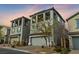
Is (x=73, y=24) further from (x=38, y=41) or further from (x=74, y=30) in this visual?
(x=38, y=41)

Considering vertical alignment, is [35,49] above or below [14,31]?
below

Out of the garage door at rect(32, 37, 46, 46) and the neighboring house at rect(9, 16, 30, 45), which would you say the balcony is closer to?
the neighboring house at rect(9, 16, 30, 45)

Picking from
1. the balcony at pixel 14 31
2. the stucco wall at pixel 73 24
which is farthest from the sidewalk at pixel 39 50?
the stucco wall at pixel 73 24

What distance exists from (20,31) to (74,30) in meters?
0.83

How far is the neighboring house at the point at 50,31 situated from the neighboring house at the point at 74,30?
11cm

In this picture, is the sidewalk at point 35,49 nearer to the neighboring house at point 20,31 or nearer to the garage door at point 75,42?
the neighboring house at point 20,31

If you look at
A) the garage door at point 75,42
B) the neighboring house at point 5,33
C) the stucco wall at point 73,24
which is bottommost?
the garage door at point 75,42

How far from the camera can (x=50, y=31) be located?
9.65 ft

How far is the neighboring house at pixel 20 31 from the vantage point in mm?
2953

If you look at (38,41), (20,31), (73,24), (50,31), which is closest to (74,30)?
(73,24)

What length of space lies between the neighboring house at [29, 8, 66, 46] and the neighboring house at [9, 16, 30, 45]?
0.25 feet

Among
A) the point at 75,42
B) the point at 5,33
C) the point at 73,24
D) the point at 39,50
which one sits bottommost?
the point at 39,50
